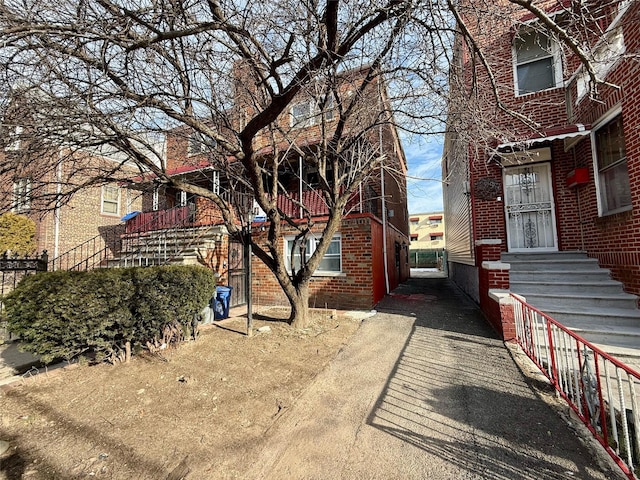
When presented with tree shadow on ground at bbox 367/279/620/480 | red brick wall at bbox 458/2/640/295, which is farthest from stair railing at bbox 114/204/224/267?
red brick wall at bbox 458/2/640/295

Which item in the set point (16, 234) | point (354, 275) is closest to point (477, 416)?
point (354, 275)

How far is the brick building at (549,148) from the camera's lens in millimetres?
4379

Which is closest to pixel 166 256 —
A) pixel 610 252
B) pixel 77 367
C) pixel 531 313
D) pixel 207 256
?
pixel 207 256

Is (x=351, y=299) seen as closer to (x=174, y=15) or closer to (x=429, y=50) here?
(x=429, y=50)

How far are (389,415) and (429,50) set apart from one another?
4.91m

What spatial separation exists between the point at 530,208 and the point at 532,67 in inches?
146

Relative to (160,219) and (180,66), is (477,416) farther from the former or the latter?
(160,219)

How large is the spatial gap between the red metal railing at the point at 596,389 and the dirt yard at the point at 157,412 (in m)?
2.75

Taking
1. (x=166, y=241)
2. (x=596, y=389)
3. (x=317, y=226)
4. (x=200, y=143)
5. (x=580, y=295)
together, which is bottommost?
(x=596, y=389)

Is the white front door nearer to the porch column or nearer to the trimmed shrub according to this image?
the porch column

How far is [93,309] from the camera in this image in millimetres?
3645

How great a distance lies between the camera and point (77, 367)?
3.85 meters

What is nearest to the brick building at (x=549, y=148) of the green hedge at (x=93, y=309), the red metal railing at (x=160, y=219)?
the green hedge at (x=93, y=309)

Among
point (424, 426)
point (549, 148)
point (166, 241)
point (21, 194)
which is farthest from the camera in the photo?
point (166, 241)
